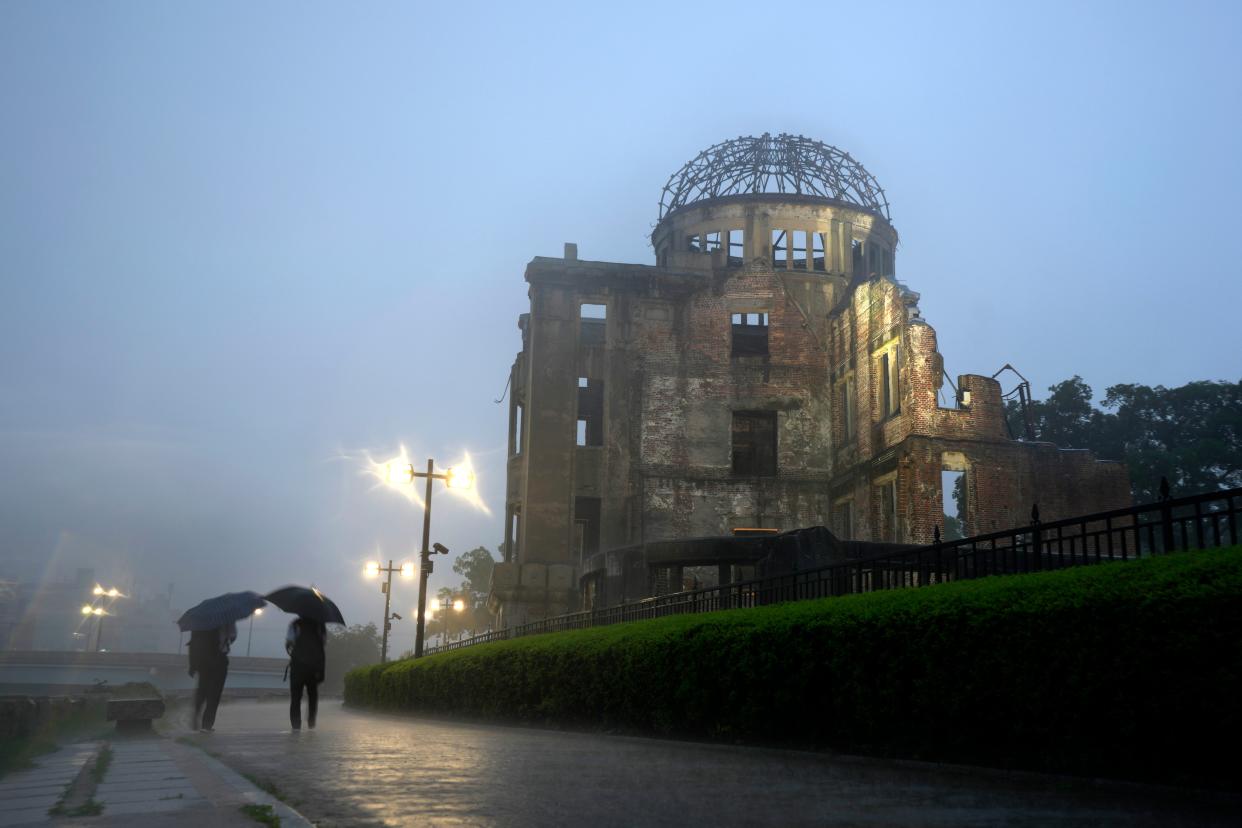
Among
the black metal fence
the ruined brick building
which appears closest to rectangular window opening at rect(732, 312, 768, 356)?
the ruined brick building

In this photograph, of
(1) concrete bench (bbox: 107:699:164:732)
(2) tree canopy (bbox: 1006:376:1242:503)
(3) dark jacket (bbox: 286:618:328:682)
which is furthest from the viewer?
(2) tree canopy (bbox: 1006:376:1242:503)

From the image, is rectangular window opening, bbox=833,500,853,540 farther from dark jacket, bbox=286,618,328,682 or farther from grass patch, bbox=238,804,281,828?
grass patch, bbox=238,804,281,828

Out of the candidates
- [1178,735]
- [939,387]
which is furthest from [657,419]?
[1178,735]

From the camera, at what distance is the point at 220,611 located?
14867mm

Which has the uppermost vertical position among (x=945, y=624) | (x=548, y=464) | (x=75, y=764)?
(x=548, y=464)

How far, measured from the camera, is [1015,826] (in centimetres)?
550

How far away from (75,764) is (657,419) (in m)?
32.3

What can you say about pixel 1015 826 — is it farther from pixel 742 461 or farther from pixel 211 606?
pixel 742 461

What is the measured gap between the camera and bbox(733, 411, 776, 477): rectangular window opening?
41531 mm

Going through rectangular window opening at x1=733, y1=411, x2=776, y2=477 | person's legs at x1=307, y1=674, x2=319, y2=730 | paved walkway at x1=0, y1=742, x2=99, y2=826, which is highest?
rectangular window opening at x1=733, y1=411, x2=776, y2=477

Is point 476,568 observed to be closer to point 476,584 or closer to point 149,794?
point 476,584

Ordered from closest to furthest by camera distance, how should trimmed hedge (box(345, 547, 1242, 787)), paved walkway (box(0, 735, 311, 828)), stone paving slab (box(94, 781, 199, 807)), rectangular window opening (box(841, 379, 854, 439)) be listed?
1. paved walkway (box(0, 735, 311, 828))
2. stone paving slab (box(94, 781, 199, 807))
3. trimmed hedge (box(345, 547, 1242, 787))
4. rectangular window opening (box(841, 379, 854, 439))

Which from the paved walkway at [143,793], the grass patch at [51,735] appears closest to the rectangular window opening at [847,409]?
the grass patch at [51,735]

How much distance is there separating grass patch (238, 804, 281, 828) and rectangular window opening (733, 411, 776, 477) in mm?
36096
